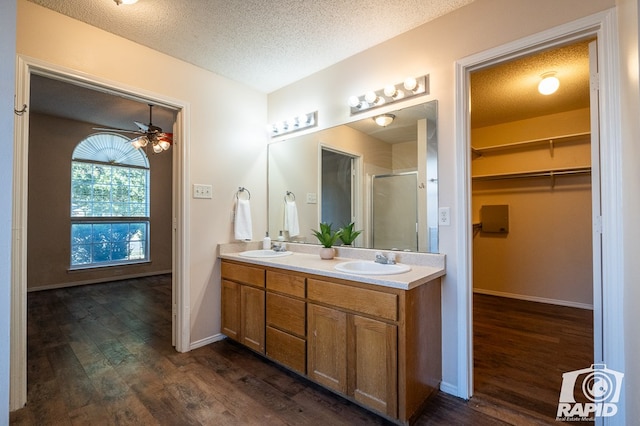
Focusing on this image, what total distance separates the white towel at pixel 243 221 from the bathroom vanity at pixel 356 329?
51cm

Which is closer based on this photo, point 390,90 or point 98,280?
point 390,90

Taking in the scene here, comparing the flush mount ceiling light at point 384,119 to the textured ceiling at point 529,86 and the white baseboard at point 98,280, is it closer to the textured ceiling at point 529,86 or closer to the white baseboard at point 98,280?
the textured ceiling at point 529,86

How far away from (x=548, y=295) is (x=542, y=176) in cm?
152

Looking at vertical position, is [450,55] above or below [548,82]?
below

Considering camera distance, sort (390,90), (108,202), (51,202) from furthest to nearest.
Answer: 1. (108,202)
2. (51,202)
3. (390,90)

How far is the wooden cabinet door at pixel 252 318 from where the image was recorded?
2.18 meters

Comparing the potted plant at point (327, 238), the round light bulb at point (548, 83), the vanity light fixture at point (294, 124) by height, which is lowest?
the potted plant at point (327, 238)

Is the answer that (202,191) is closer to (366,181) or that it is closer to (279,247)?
(279,247)

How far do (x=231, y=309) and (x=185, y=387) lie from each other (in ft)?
2.23

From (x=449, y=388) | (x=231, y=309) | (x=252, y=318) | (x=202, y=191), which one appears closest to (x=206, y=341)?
(x=231, y=309)

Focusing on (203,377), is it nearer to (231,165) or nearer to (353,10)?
(231,165)

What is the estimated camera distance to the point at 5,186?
2.65 ft

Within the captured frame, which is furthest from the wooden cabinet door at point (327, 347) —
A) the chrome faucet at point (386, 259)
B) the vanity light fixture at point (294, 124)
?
the vanity light fixture at point (294, 124)

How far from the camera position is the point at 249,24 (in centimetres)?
198
